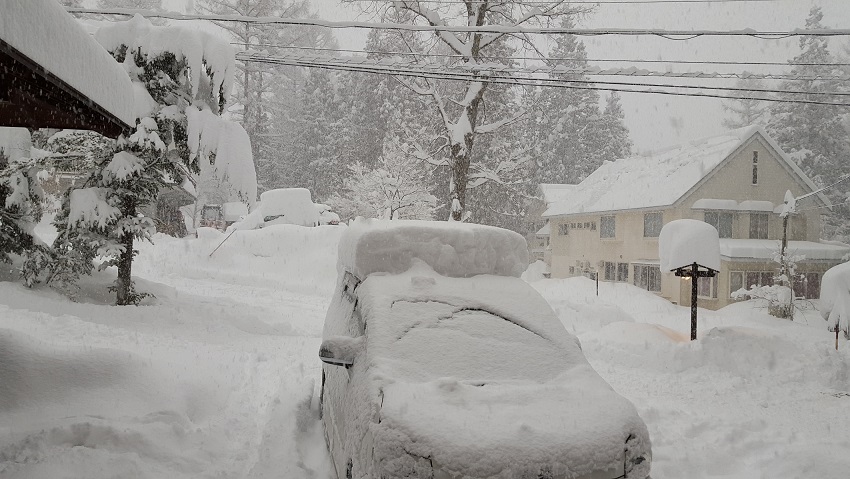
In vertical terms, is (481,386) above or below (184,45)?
below

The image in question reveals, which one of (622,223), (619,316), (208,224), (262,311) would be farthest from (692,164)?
(208,224)

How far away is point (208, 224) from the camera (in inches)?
1518

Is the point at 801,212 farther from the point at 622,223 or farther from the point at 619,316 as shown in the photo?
the point at 619,316

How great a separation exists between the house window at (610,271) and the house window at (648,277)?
1929 mm

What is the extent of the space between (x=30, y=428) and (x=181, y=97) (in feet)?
24.3

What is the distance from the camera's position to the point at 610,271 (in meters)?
28.7

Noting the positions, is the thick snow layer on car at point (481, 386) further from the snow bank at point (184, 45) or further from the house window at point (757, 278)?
the house window at point (757, 278)

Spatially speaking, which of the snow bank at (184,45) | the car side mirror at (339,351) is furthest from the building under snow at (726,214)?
the car side mirror at (339,351)

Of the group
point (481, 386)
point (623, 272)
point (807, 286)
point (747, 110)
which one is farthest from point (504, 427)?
point (747, 110)

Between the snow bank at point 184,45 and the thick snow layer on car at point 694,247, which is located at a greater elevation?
the snow bank at point 184,45

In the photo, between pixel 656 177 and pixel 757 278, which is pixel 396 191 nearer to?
pixel 656 177

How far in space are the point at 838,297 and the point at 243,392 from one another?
46.0 ft

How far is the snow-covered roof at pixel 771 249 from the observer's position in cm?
2288

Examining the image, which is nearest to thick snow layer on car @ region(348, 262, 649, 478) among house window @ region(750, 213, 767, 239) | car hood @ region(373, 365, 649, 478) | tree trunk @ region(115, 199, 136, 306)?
car hood @ region(373, 365, 649, 478)
